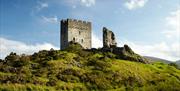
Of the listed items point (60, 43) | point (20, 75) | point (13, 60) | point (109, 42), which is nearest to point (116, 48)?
point (109, 42)

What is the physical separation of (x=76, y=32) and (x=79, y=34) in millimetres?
1246

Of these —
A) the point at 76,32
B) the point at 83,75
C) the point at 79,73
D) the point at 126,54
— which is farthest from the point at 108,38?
the point at 83,75

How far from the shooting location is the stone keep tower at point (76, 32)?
105688 mm

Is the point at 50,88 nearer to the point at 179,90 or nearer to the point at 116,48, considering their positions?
the point at 179,90

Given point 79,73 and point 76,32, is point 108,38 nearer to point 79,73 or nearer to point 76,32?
point 76,32

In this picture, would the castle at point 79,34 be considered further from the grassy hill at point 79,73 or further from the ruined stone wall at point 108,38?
the grassy hill at point 79,73

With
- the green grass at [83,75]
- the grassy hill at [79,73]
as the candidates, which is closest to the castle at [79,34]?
the grassy hill at [79,73]

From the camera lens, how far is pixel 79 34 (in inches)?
4277

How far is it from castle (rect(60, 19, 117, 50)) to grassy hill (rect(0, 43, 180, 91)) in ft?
22.1

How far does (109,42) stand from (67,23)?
42.6 ft

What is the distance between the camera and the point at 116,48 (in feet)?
334

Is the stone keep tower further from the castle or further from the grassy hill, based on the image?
the grassy hill

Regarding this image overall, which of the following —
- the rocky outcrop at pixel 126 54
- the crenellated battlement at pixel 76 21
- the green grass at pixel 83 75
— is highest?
the crenellated battlement at pixel 76 21

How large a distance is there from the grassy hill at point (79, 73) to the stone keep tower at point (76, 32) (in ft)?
21.6
